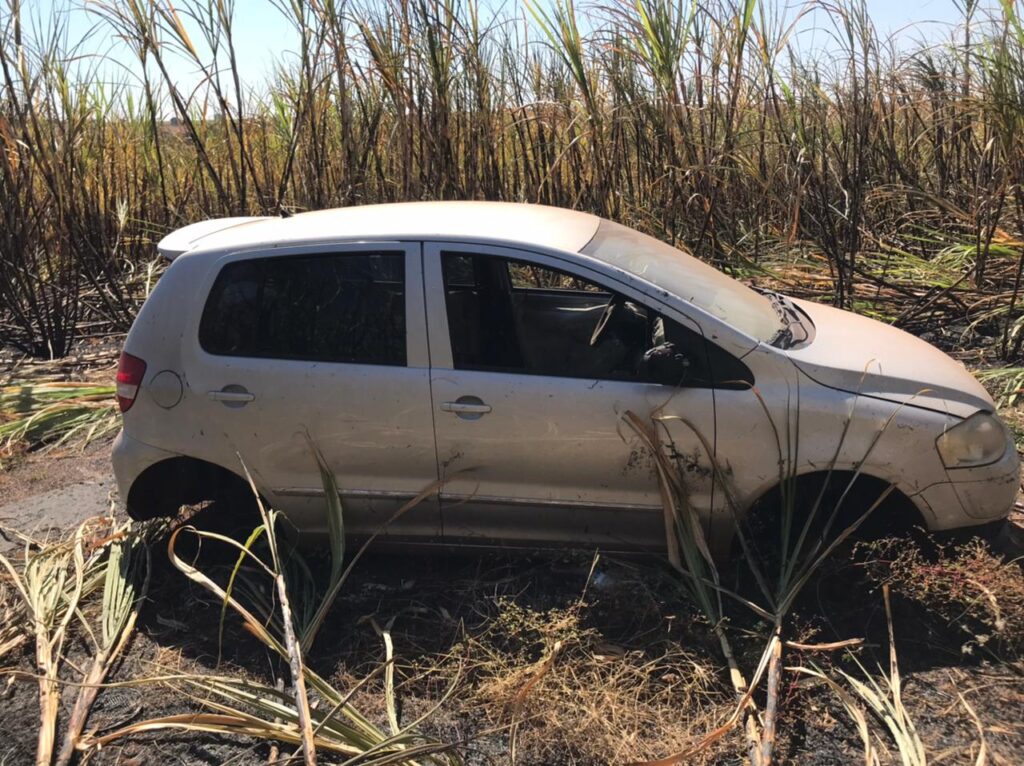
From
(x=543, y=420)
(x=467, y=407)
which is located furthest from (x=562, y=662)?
(x=467, y=407)

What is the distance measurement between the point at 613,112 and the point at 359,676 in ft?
15.7

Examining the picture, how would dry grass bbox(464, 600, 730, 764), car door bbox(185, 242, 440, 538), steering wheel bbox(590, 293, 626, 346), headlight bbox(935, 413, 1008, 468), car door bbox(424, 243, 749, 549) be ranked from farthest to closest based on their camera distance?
steering wheel bbox(590, 293, 626, 346)
car door bbox(185, 242, 440, 538)
car door bbox(424, 243, 749, 549)
headlight bbox(935, 413, 1008, 468)
dry grass bbox(464, 600, 730, 764)

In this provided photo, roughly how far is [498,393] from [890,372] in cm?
149

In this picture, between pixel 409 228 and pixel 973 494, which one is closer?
pixel 973 494

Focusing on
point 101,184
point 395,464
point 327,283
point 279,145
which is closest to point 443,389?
point 395,464

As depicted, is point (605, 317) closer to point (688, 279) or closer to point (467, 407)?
point (688, 279)

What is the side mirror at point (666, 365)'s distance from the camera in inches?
131

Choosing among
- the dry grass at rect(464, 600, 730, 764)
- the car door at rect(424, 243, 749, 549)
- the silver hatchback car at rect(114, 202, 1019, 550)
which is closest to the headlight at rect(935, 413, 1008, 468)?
the silver hatchback car at rect(114, 202, 1019, 550)

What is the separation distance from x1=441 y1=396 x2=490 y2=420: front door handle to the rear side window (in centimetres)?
30

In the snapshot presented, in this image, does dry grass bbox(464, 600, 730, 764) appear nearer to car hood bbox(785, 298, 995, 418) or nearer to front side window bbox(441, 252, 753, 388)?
front side window bbox(441, 252, 753, 388)

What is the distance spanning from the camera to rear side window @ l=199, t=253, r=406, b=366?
355 centimetres

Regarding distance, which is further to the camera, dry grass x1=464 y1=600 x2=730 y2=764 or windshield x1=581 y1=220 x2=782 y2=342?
windshield x1=581 y1=220 x2=782 y2=342

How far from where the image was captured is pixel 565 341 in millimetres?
3885

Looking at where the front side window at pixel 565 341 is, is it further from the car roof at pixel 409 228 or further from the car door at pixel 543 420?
the car roof at pixel 409 228
